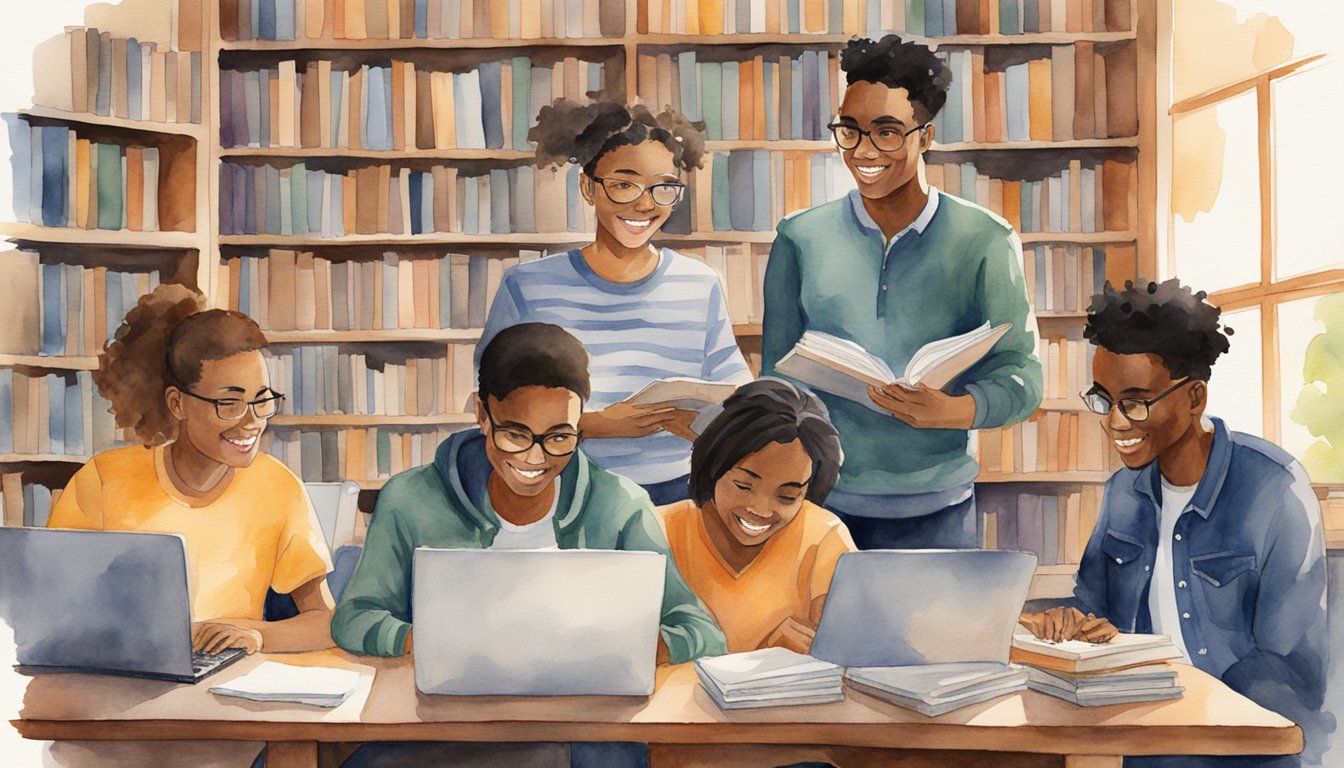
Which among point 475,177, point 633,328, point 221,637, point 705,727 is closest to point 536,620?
point 705,727

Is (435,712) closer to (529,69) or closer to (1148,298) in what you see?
(1148,298)

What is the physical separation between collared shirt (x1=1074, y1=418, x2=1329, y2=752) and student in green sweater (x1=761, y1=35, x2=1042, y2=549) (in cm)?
42

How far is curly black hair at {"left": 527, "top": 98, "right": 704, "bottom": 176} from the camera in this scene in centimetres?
246

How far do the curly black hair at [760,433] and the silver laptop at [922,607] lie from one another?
41 centimetres

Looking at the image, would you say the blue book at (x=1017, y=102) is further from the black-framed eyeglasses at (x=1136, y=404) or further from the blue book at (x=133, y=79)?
the blue book at (x=133, y=79)

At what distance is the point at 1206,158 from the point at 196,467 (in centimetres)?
317

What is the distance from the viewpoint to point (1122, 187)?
3875mm

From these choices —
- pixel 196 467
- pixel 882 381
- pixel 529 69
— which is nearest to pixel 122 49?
pixel 529 69

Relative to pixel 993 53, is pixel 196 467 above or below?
below

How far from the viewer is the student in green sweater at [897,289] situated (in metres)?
2.33

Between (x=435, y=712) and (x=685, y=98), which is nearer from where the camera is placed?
(x=435, y=712)

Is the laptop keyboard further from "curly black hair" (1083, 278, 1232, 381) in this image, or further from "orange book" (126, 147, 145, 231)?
"orange book" (126, 147, 145, 231)

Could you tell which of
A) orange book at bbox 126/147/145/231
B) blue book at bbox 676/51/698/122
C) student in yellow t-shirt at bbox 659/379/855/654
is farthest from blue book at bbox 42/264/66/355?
student in yellow t-shirt at bbox 659/379/855/654

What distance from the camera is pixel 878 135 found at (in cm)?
232
